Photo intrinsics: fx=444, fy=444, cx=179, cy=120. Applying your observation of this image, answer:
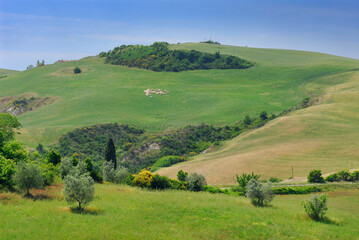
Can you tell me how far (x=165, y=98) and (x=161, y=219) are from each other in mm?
130581

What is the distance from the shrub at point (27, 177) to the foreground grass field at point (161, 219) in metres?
1.28

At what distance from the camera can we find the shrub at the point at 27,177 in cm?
4028

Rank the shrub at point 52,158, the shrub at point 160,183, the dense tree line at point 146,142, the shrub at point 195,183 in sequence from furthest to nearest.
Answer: the dense tree line at point 146,142, the shrub at point 52,158, the shrub at point 195,183, the shrub at point 160,183

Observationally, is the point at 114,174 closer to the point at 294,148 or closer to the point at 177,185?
the point at 177,185

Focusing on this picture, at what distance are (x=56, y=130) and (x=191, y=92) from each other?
203 ft

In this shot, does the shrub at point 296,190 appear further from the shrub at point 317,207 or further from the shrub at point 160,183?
the shrub at point 317,207

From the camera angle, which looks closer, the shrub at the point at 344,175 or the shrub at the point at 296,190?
the shrub at the point at 296,190

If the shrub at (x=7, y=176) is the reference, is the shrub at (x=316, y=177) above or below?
below

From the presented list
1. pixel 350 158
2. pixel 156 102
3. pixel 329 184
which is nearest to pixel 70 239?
pixel 329 184

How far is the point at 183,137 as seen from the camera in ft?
411

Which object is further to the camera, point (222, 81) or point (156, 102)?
point (222, 81)

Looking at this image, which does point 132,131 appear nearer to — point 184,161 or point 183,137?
point 183,137

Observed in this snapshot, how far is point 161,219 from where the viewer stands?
37906 mm

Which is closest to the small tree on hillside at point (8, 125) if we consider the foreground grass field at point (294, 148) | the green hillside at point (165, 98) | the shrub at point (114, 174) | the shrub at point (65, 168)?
the shrub at point (114, 174)
